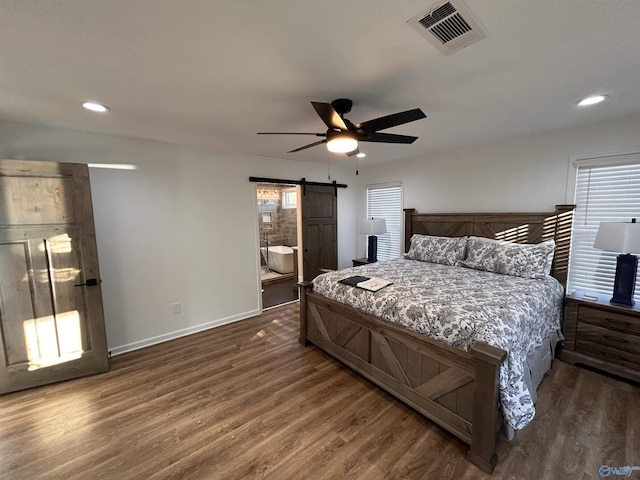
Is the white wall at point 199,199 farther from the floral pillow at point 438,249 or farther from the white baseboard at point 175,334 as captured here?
the floral pillow at point 438,249

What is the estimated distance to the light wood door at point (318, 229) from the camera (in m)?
4.73

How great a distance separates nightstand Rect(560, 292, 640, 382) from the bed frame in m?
0.50

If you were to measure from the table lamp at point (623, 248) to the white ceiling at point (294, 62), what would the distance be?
1.07m

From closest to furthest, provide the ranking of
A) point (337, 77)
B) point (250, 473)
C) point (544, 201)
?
point (250, 473), point (337, 77), point (544, 201)

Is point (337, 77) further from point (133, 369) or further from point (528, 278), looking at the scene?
point (133, 369)

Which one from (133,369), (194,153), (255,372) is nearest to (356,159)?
(194,153)

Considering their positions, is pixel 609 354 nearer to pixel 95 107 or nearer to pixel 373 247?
pixel 373 247

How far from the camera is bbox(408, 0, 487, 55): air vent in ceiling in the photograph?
119 centimetres

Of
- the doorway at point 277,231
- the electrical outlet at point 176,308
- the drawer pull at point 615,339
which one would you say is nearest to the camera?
the drawer pull at point 615,339

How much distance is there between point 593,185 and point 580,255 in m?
0.76

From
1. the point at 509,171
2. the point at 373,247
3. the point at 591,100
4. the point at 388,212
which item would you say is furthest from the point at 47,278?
the point at 509,171

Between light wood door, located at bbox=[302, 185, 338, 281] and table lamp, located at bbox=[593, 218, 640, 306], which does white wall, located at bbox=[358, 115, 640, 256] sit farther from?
light wood door, located at bbox=[302, 185, 338, 281]

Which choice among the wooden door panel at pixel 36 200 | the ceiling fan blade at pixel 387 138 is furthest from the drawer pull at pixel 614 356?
the wooden door panel at pixel 36 200

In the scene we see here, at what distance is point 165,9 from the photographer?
3.81 feet
